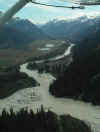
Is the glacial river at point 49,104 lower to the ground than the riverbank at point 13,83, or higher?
higher

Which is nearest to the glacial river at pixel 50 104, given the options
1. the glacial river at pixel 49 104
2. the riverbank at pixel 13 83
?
the glacial river at pixel 49 104

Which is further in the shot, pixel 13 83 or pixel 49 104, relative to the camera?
pixel 13 83

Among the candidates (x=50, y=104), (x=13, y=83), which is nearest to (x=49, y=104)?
(x=50, y=104)

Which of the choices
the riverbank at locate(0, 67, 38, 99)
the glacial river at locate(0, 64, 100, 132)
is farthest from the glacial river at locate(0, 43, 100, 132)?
the riverbank at locate(0, 67, 38, 99)

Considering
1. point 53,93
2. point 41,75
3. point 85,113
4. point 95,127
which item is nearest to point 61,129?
point 95,127

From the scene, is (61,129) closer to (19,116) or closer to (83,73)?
(19,116)

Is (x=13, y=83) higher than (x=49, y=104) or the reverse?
the reverse

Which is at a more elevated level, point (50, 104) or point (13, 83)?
point (50, 104)

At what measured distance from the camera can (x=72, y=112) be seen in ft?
126

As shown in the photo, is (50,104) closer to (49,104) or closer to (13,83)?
(49,104)

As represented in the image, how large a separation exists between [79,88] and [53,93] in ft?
15.2

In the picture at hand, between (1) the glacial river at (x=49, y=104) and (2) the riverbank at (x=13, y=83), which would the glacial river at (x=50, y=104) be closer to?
(1) the glacial river at (x=49, y=104)

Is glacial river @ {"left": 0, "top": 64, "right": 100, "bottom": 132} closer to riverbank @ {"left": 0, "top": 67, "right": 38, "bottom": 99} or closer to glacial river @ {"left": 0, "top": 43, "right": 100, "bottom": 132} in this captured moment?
glacial river @ {"left": 0, "top": 43, "right": 100, "bottom": 132}

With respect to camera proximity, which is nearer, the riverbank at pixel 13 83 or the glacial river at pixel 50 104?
the glacial river at pixel 50 104
